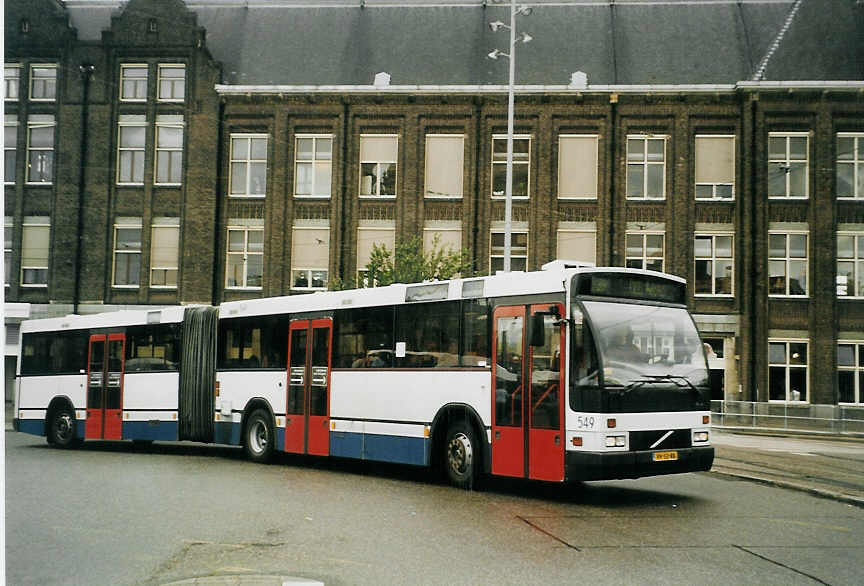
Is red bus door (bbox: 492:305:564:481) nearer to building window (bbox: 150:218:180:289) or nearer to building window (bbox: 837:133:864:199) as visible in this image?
building window (bbox: 150:218:180:289)

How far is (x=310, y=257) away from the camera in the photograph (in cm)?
3778

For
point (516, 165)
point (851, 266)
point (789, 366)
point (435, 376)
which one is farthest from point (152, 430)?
point (851, 266)

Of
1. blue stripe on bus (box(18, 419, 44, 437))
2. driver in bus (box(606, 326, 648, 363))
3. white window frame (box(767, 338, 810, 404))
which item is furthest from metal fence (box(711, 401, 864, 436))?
blue stripe on bus (box(18, 419, 44, 437))

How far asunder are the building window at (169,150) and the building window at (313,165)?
15.4 ft

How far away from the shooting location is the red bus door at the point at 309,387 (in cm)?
1582

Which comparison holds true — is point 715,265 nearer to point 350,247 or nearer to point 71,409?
point 350,247

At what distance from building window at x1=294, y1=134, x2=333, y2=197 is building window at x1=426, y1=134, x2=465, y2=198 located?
13.3 feet

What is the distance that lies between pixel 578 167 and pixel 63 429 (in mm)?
22843

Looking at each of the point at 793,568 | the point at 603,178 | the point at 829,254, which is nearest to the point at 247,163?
the point at 603,178

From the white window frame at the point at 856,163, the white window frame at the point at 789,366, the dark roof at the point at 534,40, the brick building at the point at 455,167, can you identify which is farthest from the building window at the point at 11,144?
the white window frame at the point at 856,163

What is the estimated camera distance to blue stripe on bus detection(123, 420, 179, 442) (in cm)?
1894

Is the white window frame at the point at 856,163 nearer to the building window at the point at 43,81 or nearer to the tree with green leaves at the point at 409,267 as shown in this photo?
the tree with green leaves at the point at 409,267

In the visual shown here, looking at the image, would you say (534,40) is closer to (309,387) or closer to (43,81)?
(43,81)

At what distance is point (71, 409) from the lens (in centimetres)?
2077
